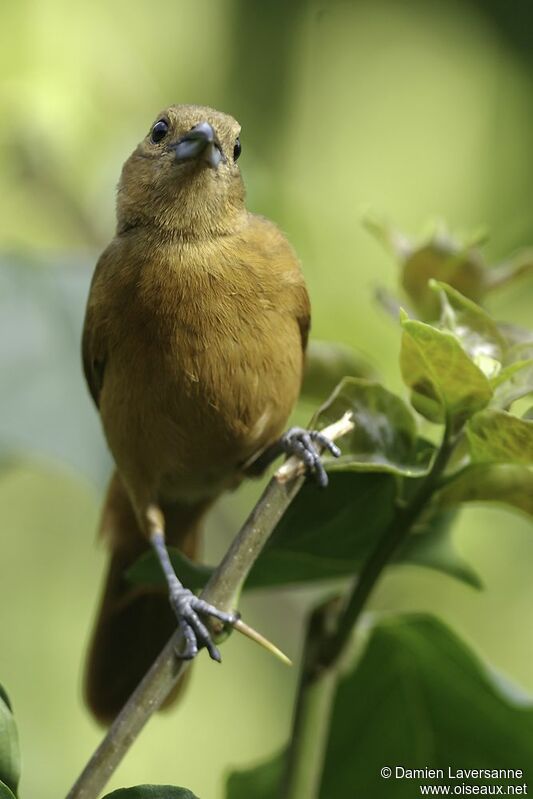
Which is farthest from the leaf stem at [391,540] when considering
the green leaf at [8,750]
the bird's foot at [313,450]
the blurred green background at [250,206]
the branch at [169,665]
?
the blurred green background at [250,206]

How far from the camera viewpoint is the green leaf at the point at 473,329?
2.17 m

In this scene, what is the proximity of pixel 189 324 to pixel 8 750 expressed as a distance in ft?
4.23

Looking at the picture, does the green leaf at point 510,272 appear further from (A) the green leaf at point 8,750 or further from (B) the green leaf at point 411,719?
(A) the green leaf at point 8,750

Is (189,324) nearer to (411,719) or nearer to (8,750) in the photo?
(411,719)

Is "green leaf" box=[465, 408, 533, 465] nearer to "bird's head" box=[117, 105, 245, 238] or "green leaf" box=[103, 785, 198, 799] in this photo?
"green leaf" box=[103, 785, 198, 799]

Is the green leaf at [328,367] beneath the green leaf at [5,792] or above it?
above

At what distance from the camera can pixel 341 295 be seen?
13.5 ft

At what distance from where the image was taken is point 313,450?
7.60 feet

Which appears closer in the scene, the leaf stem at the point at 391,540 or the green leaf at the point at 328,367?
the leaf stem at the point at 391,540

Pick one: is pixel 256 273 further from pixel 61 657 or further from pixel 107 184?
pixel 61 657

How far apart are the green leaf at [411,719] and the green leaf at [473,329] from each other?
0.64m

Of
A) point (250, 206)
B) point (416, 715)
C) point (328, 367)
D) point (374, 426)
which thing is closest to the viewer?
point (374, 426)

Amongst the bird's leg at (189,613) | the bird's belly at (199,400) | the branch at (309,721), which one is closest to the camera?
the bird's leg at (189,613)

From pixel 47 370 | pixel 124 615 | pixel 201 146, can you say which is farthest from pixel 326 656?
pixel 47 370
